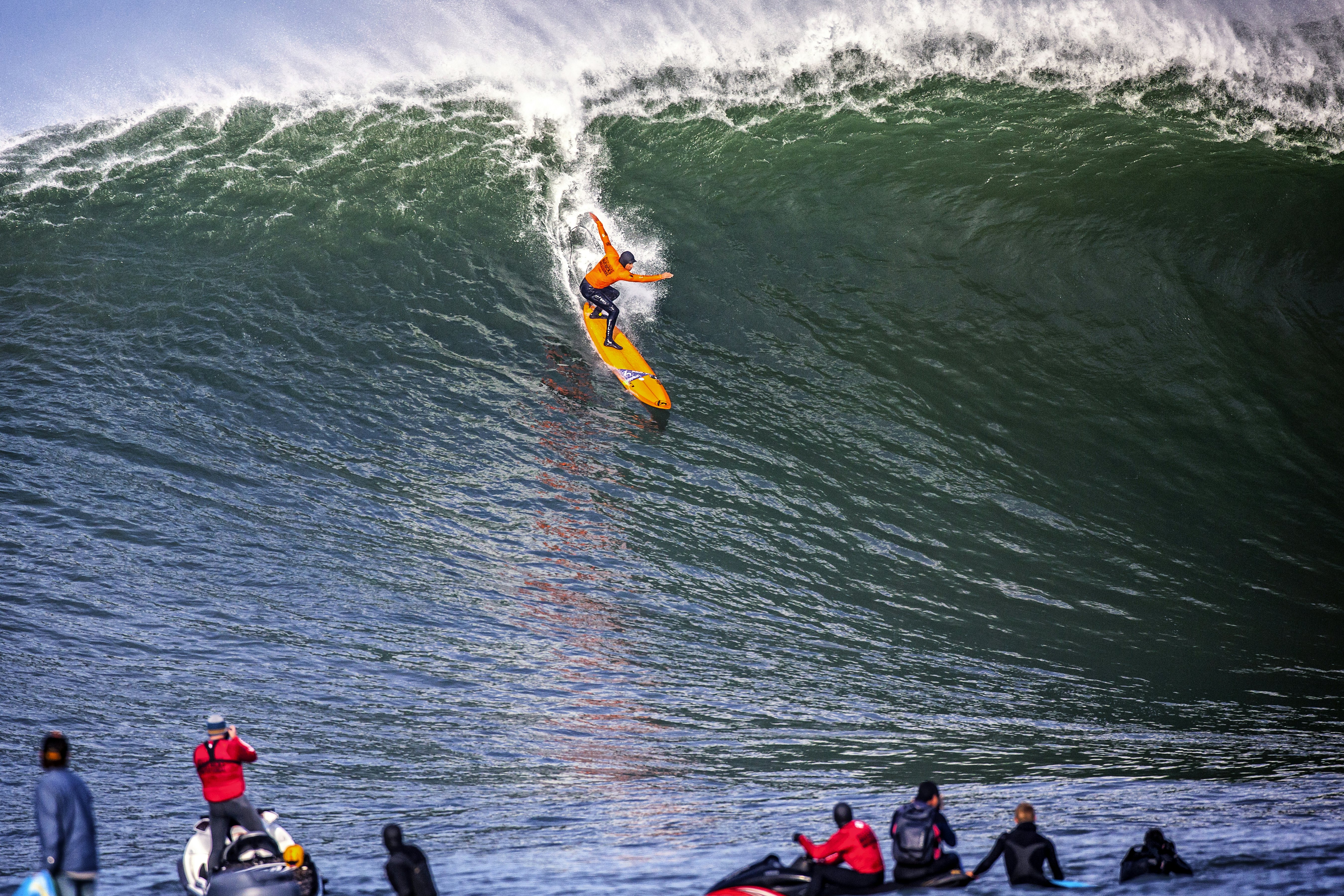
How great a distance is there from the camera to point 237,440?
14578 millimetres

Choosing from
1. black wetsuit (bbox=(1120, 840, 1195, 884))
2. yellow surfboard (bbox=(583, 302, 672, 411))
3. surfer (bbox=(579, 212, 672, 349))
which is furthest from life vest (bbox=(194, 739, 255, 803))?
surfer (bbox=(579, 212, 672, 349))

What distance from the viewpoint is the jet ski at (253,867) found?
7.06 m

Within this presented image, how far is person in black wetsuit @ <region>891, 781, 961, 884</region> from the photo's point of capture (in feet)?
24.0

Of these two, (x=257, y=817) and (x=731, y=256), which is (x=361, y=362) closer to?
(x=731, y=256)

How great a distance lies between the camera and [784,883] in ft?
23.5

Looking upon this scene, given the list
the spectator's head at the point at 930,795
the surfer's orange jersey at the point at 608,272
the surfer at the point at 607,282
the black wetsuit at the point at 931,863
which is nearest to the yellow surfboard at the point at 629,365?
the surfer at the point at 607,282

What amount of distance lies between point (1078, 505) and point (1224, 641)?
261cm

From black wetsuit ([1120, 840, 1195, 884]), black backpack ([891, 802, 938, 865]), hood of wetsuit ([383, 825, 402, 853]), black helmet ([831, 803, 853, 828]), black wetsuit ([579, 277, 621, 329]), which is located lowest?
black wetsuit ([1120, 840, 1195, 884])

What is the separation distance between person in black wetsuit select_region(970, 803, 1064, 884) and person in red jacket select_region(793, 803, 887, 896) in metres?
0.79

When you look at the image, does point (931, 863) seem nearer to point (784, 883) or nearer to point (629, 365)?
point (784, 883)

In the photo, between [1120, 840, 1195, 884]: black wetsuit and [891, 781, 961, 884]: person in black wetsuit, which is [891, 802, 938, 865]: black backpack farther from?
[1120, 840, 1195, 884]: black wetsuit

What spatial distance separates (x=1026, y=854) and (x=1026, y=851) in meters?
0.02

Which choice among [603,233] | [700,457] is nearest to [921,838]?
[700,457]

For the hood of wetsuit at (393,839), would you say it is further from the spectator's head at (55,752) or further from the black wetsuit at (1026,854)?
the black wetsuit at (1026,854)
